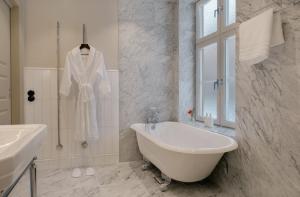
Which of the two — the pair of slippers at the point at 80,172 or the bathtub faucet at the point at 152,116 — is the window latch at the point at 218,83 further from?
the pair of slippers at the point at 80,172

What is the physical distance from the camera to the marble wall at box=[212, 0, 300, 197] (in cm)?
153

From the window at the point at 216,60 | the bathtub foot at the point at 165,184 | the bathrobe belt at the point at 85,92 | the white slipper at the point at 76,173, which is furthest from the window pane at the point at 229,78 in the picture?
the white slipper at the point at 76,173

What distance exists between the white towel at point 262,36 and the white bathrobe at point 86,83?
1.86 metres

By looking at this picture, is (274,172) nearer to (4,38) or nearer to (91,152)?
(91,152)

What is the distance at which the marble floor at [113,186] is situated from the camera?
2.34 meters

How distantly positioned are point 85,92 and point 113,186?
3.94 feet

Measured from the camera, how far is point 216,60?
299cm

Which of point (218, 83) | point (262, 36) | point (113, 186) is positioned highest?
point (262, 36)

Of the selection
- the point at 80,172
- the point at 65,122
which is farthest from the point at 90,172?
the point at 65,122

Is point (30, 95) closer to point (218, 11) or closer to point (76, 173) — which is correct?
point (76, 173)

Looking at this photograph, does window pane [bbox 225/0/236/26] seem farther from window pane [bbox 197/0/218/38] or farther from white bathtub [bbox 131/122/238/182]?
white bathtub [bbox 131/122/238/182]

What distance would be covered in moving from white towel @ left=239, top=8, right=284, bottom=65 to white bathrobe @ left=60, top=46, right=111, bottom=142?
1.86 metres

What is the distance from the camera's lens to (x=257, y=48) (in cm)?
164

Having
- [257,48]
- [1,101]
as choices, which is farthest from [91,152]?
[257,48]
